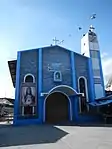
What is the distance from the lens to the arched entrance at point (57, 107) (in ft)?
69.8

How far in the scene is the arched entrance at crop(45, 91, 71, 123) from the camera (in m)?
21.3

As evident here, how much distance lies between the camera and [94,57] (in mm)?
23375

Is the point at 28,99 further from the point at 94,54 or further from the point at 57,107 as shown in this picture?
the point at 94,54

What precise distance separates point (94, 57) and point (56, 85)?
22.9ft

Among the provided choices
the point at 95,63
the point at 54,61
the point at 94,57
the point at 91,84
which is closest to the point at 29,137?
the point at 54,61

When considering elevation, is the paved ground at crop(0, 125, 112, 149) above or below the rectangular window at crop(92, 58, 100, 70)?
below

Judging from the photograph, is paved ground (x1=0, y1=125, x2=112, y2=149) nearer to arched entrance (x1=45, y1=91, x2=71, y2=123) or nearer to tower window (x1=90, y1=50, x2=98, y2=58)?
arched entrance (x1=45, y1=91, x2=71, y2=123)

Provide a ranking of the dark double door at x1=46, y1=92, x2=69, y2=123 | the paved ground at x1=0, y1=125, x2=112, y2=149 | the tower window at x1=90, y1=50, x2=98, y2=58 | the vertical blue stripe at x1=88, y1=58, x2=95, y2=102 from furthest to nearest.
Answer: the tower window at x1=90, y1=50, x2=98, y2=58 < the dark double door at x1=46, y1=92, x2=69, y2=123 < the vertical blue stripe at x1=88, y1=58, x2=95, y2=102 < the paved ground at x1=0, y1=125, x2=112, y2=149

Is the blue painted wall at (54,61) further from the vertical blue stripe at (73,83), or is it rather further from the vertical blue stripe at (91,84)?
the vertical blue stripe at (91,84)

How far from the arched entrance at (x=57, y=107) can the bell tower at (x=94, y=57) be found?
149 inches

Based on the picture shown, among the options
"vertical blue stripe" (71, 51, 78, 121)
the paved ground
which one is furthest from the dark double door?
the paved ground

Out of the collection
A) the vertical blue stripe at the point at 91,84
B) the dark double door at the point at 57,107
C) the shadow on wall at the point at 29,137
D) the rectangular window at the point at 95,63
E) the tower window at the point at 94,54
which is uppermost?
the tower window at the point at 94,54

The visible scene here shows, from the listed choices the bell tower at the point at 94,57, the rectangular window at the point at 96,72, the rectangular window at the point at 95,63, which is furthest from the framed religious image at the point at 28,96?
the rectangular window at the point at 95,63

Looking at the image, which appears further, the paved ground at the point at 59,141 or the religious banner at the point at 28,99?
the religious banner at the point at 28,99
